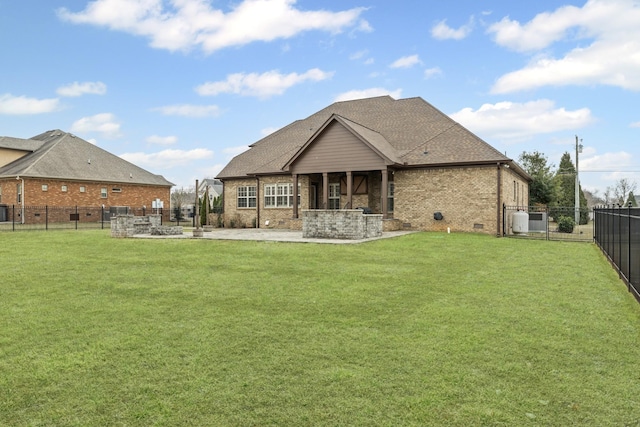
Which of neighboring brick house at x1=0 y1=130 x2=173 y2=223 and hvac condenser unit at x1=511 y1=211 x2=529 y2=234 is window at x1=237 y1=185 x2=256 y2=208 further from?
hvac condenser unit at x1=511 y1=211 x2=529 y2=234

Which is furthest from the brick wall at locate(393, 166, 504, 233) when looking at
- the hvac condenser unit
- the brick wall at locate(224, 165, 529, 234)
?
the hvac condenser unit

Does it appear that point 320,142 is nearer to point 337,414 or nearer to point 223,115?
point 223,115

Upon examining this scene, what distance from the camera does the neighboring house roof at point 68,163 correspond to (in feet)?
112

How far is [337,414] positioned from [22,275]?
9.22 meters

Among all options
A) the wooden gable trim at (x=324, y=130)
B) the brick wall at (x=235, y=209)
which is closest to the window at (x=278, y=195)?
the brick wall at (x=235, y=209)

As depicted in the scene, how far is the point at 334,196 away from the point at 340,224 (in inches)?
344

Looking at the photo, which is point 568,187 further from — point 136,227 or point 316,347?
point 316,347

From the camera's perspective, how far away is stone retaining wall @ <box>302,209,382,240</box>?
55.4 ft

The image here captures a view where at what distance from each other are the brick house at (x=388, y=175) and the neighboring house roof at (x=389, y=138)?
0.06 metres

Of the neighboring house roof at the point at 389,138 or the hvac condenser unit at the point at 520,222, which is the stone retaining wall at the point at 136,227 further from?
the hvac condenser unit at the point at 520,222

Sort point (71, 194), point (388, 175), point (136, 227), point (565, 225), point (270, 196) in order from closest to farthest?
1. point (136, 227)
2. point (388, 175)
3. point (565, 225)
4. point (270, 196)
5. point (71, 194)

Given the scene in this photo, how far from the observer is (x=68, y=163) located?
3634 centimetres

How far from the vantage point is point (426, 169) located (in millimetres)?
21766

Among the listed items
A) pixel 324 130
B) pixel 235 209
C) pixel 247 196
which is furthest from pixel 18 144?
pixel 324 130
